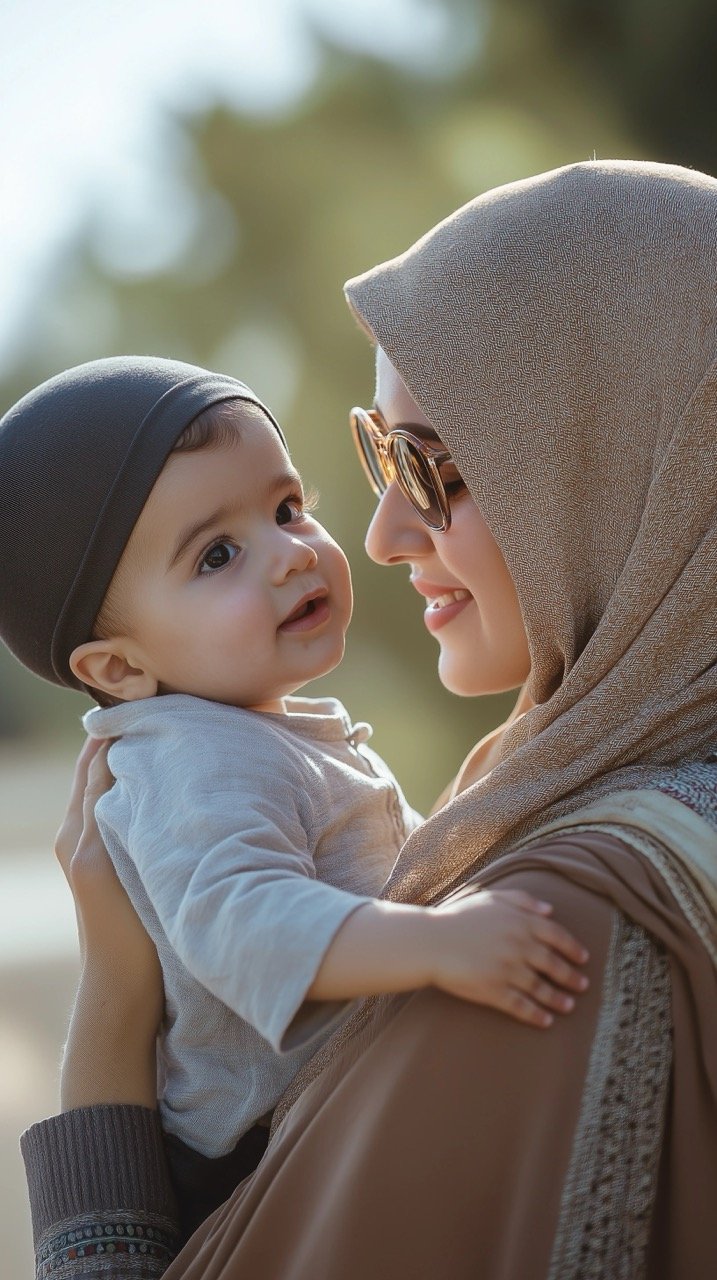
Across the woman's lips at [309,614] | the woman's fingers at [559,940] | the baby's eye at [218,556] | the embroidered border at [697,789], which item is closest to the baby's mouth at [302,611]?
the woman's lips at [309,614]

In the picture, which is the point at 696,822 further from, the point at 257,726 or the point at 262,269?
the point at 262,269

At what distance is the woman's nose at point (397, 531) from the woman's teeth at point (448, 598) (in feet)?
0.26

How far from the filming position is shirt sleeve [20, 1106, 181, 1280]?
6.00ft

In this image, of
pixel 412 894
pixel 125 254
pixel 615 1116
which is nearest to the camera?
pixel 615 1116

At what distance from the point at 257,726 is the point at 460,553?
16.2 inches

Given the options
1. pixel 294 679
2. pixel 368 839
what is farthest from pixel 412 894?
pixel 294 679

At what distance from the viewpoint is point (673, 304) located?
70.9 inches

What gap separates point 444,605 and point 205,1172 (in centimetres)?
93

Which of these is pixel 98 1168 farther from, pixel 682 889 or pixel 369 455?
A: pixel 369 455

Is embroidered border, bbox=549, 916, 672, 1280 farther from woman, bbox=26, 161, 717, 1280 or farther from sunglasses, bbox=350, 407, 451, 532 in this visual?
sunglasses, bbox=350, 407, 451, 532

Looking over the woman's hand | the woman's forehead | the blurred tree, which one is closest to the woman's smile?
the woman's forehead

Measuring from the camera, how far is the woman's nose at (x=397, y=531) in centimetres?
218

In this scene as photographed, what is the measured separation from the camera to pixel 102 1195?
6.17 feet

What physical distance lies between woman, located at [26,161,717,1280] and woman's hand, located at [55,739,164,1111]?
0.03 m
